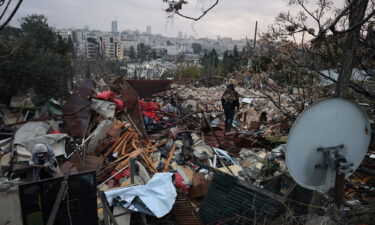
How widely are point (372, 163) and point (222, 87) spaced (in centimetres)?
1459

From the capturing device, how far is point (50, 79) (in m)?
11.5

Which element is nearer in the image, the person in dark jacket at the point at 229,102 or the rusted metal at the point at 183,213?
the rusted metal at the point at 183,213

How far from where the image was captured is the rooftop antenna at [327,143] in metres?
2.43

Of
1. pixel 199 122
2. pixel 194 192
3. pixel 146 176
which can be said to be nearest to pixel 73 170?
pixel 146 176

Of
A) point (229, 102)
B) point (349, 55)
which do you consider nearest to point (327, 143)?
point (349, 55)

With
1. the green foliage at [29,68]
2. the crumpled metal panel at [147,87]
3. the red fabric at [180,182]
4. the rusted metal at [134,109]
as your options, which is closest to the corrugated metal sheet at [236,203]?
the red fabric at [180,182]

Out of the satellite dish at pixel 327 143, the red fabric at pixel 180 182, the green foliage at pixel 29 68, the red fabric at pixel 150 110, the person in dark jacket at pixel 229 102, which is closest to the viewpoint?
the satellite dish at pixel 327 143

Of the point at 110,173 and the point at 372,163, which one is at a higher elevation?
the point at 372,163

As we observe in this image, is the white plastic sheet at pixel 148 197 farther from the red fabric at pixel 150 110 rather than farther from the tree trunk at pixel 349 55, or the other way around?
the red fabric at pixel 150 110

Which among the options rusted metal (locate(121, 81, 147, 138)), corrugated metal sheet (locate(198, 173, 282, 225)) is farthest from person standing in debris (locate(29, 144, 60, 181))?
rusted metal (locate(121, 81, 147, 138))

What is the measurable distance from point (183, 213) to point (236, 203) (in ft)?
3.37

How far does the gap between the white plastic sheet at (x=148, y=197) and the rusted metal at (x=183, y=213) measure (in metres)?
0.25

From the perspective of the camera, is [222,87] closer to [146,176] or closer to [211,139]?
[211,139]

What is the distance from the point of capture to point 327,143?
259 centimetres
